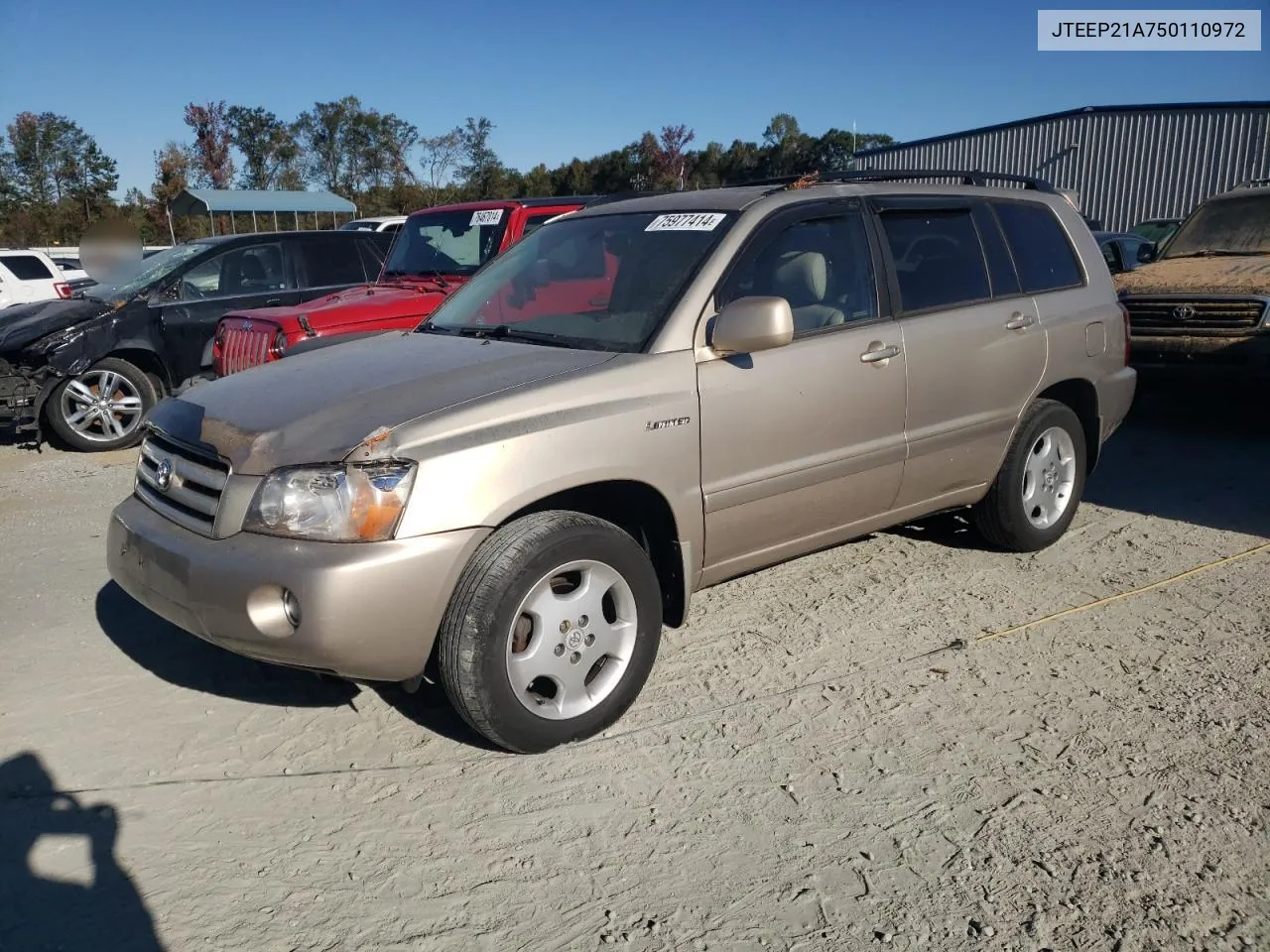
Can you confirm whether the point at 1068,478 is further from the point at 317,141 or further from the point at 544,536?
the point at 317,141

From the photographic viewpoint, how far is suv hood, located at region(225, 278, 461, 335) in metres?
6.78

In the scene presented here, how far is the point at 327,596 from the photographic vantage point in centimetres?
288

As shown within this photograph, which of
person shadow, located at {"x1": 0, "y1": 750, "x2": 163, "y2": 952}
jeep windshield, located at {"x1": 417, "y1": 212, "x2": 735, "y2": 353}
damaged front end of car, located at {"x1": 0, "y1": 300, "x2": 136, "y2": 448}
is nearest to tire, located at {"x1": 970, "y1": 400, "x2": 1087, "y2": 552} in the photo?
jeep windshield, located at {"x1": 417, "y1": 212, "x2": 735, "y2": 353}

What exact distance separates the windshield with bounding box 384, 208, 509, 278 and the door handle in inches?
166

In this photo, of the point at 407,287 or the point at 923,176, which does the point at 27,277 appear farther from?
the point at 923,176

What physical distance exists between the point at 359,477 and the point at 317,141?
5269 centimetres

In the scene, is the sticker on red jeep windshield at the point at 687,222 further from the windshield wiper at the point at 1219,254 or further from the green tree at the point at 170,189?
the green tree at the point at 170,189

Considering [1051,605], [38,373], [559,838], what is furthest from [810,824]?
[38,373]

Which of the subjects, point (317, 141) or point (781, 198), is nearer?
point (781, 198)

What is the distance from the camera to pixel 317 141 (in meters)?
50.5

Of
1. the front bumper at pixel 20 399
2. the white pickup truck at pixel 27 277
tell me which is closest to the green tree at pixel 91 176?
the white pickup truck at pixel 27 277

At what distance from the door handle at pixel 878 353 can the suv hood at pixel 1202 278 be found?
504 cm

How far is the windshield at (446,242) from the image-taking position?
7.75 metres

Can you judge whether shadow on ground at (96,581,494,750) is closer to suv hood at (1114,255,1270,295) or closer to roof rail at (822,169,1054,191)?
roof rail at (822,169,1054,191)
